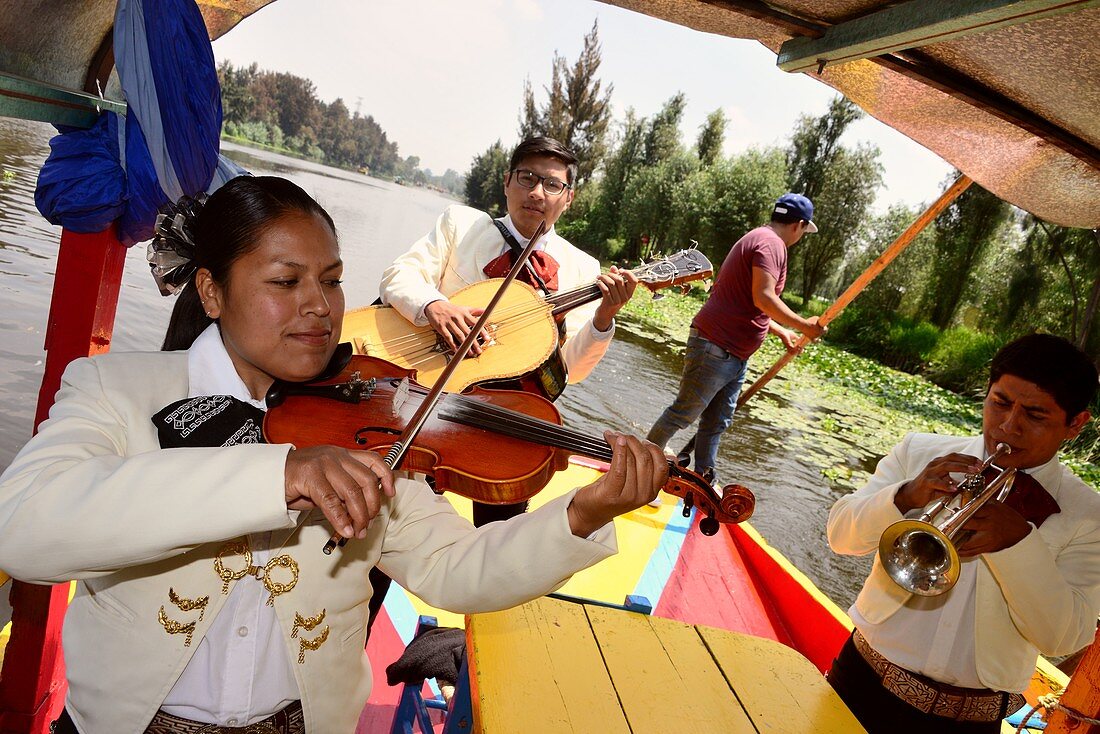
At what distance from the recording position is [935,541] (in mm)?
1785

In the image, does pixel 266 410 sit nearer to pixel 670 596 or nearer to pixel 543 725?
pixel 543 725

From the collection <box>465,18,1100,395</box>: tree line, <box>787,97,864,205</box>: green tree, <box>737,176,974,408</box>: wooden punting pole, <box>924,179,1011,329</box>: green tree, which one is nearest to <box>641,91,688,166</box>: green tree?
<box>465,18,1100,395</box>: tree line

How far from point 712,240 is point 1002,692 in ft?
94.3

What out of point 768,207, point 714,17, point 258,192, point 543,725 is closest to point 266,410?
point 258,192

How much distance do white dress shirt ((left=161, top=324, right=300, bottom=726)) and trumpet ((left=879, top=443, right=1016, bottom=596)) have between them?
1.57 m

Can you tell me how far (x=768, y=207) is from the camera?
2766 centimetres

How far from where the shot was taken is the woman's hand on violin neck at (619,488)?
1.33 meters

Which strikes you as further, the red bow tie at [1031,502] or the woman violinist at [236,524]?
the red bow tie at [1031,502]

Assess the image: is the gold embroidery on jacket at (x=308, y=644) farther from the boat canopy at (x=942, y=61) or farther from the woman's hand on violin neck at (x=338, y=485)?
the boat canopy at (x=942, y=61)

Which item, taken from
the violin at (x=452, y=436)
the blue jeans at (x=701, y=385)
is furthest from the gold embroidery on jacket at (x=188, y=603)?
the blue jeans at (x=701, y=385)

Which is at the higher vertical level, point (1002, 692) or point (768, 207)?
point (768, 207)

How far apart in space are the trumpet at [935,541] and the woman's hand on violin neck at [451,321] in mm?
1652

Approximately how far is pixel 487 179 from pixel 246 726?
56.3 metres

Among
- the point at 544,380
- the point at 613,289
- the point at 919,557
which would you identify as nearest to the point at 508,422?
the point at 544,380
